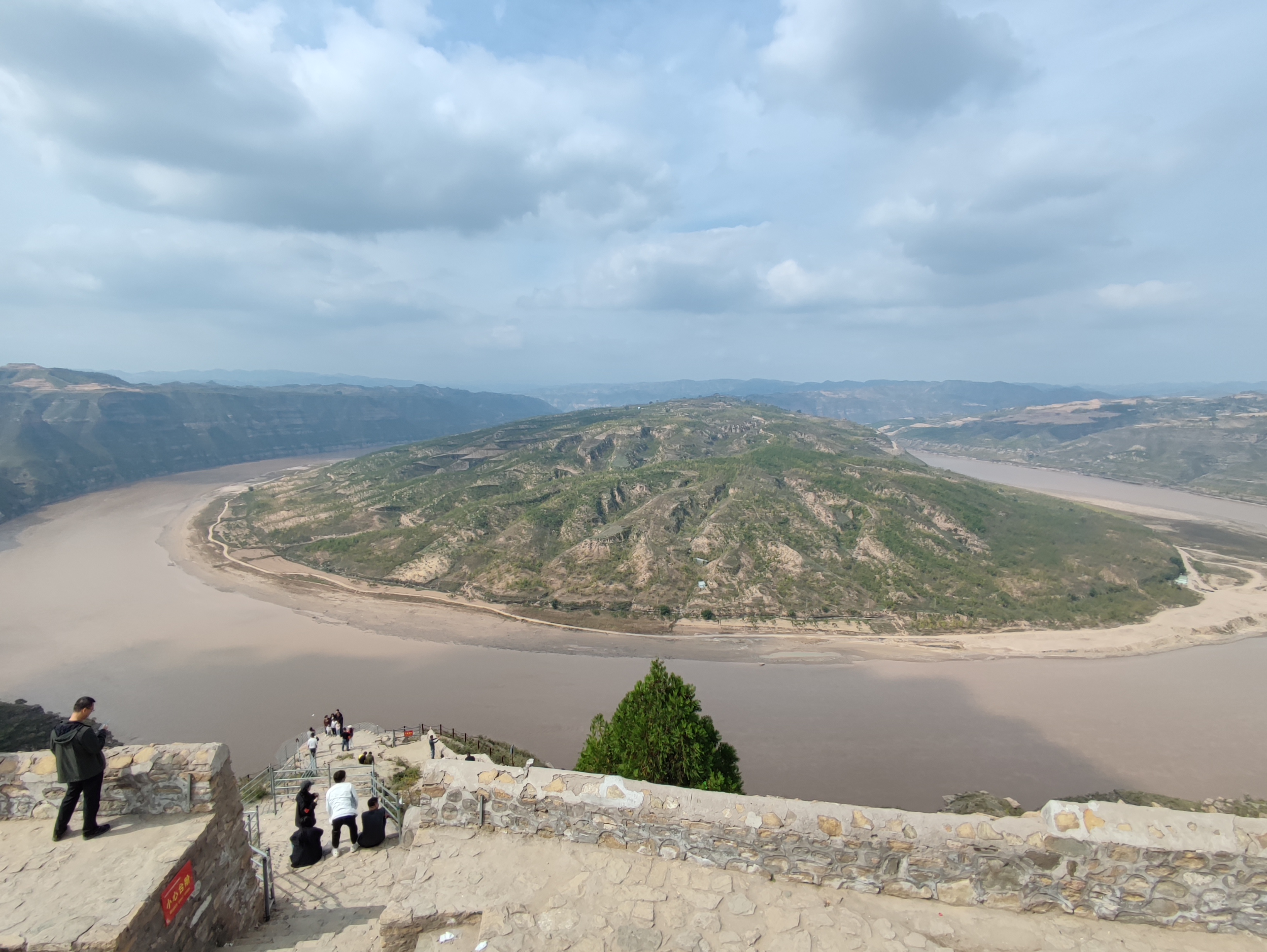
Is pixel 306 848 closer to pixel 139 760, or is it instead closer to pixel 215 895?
pixel 215 895

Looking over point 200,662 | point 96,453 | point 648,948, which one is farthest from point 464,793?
point 96,453

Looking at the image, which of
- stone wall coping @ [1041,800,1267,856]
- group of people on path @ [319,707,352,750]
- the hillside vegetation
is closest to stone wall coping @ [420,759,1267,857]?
stone wall coping @ [1041,800,1267,856]

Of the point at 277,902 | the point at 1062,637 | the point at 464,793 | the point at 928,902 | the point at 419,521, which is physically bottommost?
the point at 1062,637

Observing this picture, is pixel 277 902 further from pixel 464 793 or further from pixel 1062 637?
pixel 1062 637

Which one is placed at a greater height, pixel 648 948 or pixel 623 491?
pixel 648 948

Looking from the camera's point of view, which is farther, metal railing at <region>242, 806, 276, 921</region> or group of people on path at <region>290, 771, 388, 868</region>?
group of people on path at <region>290, 771, 388, 868</region>

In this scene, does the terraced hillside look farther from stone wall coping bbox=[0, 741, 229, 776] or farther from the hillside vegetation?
the hillside vegetation
